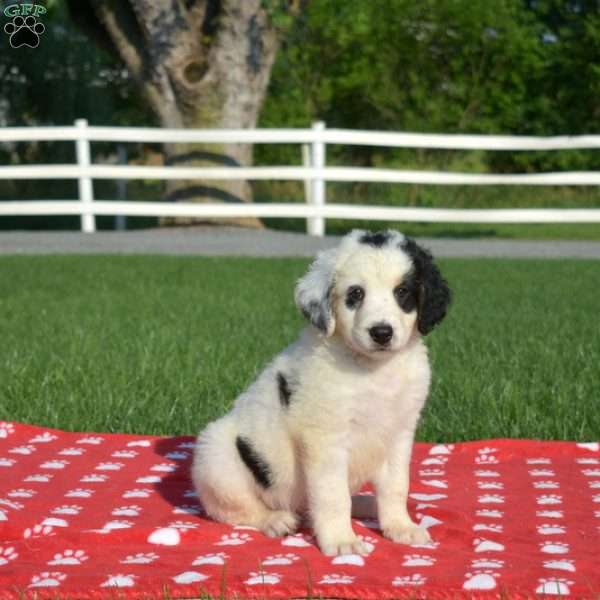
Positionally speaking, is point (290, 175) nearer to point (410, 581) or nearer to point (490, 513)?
point (490, 513)

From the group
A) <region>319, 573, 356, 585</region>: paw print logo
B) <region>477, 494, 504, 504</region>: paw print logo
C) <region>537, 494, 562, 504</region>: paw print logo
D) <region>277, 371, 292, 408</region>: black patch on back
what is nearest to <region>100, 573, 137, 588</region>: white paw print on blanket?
<region>319, 573, 356, 585</region>: paw print logo

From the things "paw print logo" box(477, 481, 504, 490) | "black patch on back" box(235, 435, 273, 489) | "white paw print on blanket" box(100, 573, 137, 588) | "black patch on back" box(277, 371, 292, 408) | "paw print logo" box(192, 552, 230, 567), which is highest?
"black patch on back" box(277, 371, 292, 408)

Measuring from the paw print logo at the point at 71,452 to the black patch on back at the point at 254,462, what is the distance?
1571 mm

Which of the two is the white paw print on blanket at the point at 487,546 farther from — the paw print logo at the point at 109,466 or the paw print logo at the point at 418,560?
the paw print logo at the point at 109,466

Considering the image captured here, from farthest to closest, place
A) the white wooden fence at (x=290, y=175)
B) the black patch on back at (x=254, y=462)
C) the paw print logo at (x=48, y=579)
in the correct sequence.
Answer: the white wooden fence at (x=290, y=175) < the black patch on back at (x=254, y=462) < the paw print logo at (x=48, y=579)

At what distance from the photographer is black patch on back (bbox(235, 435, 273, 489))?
12.3 ft

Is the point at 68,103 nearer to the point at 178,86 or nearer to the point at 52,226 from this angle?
the point at 52,226

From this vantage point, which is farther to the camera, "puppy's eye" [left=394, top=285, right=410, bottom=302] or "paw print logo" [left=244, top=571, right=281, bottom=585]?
"puppy's eye" [left=394, top=285, right=410, bottom=302]

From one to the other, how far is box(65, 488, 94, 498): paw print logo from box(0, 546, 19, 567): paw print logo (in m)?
0.70

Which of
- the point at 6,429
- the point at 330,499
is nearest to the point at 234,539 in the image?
the point at 330,499

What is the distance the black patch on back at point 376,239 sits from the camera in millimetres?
3650

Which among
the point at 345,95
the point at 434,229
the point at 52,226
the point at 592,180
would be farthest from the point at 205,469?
the point at 345,95

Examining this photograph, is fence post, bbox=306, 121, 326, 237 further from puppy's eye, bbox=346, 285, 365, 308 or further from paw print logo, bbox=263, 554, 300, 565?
paw print logo, bbox=263, 554, 300, 565

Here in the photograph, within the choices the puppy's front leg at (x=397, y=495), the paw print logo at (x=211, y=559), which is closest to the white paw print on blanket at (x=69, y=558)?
the paw print logo at (x=211, y=559)
